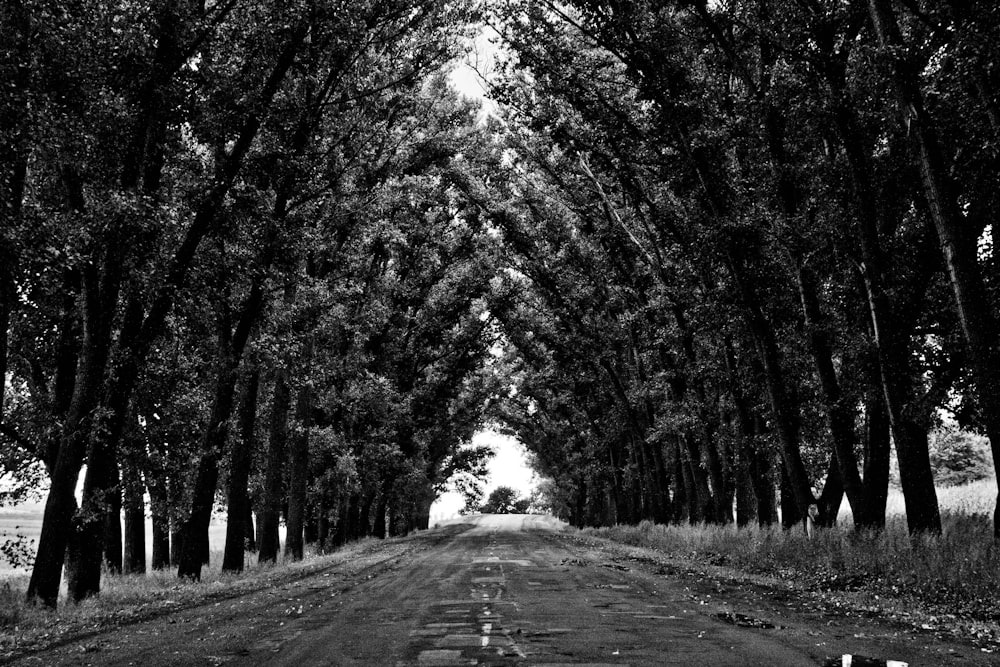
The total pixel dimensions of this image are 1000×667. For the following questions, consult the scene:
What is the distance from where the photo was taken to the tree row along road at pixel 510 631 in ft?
24.6


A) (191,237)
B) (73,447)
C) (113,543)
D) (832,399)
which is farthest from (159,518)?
(832,399)

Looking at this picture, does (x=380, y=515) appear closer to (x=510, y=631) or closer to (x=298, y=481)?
(x=298, y=481)

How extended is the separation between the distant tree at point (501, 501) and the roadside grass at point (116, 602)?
147143mm

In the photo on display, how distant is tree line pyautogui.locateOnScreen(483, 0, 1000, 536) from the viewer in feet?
43.2

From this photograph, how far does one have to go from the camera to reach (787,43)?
50.6ft

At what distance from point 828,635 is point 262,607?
8335 millimetres

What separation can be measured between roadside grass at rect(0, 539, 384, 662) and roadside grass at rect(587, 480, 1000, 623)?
10.9 m

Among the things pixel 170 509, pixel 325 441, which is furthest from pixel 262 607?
pixel 325 441

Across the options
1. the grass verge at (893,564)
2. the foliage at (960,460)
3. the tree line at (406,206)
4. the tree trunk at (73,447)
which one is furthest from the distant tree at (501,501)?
the tree trunk at (73,447)

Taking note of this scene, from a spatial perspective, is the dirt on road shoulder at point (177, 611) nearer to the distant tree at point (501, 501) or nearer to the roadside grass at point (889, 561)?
the roadside grass at point (889, 561)

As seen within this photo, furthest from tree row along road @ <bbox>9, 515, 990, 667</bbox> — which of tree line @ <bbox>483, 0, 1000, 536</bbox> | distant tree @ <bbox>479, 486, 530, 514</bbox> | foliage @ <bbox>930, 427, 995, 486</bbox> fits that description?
distant tree @ <bbox>479, 486, 530, 514</bbox>

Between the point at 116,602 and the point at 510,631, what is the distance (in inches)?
329

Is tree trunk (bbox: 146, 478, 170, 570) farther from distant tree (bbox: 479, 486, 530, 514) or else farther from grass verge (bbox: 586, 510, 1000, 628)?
distant tree (bbox: 479, 486, 530, 514)

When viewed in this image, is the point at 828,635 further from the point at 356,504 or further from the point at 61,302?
the point at 356,504
